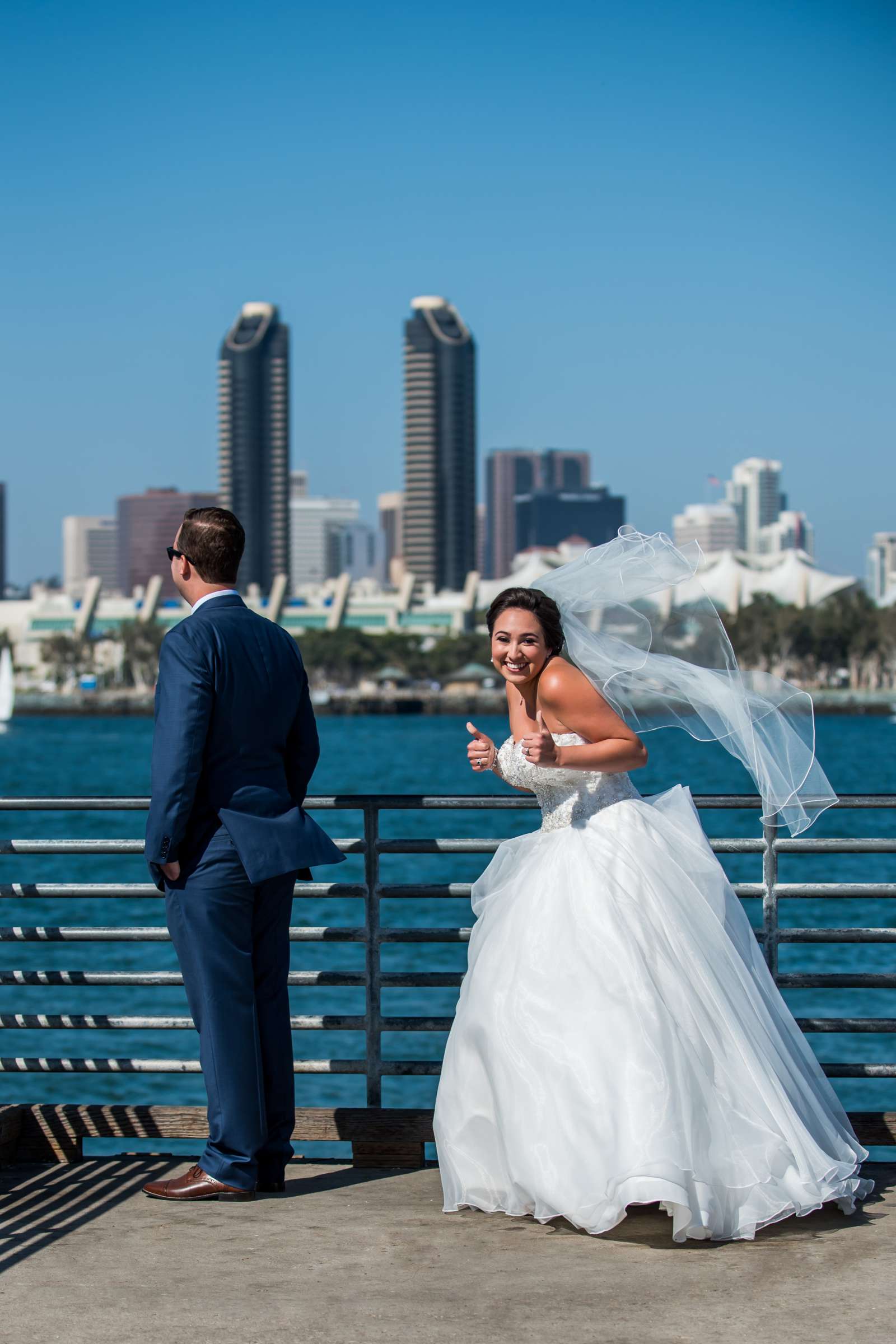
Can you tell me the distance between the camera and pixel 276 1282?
3.95 m

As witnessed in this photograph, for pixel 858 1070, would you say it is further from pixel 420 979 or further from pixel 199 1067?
pixel 199 1067

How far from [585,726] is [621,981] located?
2.41 feet

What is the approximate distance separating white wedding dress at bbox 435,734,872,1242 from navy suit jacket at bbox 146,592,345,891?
25.3 inches

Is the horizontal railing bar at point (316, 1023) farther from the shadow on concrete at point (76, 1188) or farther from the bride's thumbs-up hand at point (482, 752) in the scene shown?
the bride's thumbs-up hand at point (482, 752)

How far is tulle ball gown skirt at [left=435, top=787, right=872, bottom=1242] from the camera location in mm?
4180

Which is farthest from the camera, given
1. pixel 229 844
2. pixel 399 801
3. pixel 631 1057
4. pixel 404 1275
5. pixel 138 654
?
pixel 138 654

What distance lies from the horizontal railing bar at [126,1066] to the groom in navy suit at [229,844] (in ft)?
1.48

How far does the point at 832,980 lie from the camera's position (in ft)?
17.2

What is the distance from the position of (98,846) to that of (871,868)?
30642 millimetres

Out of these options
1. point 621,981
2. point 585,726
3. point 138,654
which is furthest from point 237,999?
point 138,654

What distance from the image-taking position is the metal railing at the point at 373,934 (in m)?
5.12

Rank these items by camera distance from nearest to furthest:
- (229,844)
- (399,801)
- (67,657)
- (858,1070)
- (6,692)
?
(229,844) → (858,1070) → (399,801) → (6,692) → (67,657)

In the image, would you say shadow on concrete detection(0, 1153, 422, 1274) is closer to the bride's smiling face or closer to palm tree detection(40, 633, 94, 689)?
the bride's smiling face

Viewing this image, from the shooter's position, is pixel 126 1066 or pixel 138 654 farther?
pixel 138 654
